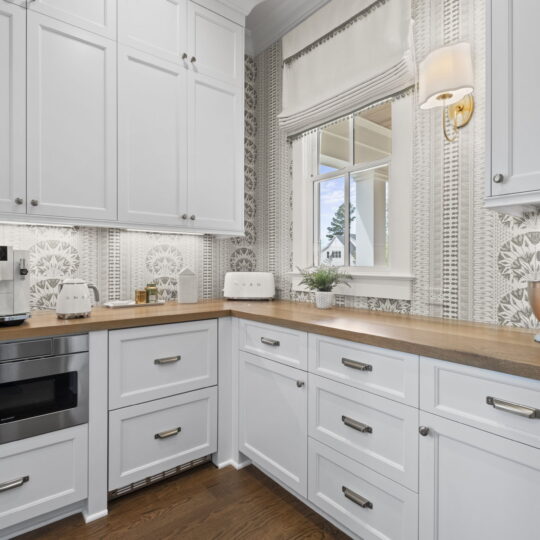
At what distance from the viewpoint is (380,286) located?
6.63 feet

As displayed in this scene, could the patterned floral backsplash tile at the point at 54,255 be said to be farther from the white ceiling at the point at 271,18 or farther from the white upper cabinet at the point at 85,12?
the white ceiling at the point at 271,18

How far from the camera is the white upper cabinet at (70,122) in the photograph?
1.74 metres

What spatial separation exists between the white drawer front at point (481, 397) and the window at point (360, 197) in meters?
0.78

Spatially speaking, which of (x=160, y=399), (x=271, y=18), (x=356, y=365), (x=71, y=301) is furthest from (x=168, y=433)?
(x=271, y=18)

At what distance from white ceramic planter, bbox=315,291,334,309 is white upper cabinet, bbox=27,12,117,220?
1.22m

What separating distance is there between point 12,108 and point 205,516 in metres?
2.05

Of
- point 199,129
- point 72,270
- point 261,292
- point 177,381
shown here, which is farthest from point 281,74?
point 177,381

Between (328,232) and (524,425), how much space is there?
65.3 inches

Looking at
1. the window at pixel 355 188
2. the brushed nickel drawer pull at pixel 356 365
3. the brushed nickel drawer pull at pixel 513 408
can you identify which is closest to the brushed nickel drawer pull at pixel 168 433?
the brushed nickel drawer pull at pixel 356 365

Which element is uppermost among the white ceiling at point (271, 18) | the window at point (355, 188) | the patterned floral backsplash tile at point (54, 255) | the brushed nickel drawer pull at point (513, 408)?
the white ceiling at point (271, 18)

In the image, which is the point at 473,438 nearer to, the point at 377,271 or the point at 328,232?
the point at 377,271

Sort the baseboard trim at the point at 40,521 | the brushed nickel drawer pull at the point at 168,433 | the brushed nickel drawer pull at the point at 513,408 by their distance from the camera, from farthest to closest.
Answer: the brushed nickel drawer pull at the point at 168,433 < the baseboard trim at the point at 40,521 < the brushed nickel drawer pull at the point at 513,408

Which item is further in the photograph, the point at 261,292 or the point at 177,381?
the point at 261,292

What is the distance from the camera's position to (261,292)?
248cm
